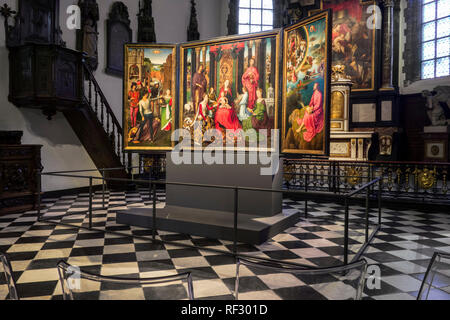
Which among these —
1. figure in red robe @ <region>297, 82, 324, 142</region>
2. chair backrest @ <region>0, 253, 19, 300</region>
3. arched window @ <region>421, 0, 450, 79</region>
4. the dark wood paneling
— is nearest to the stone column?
the dark wood paneling

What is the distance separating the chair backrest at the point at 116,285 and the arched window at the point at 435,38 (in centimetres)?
1475

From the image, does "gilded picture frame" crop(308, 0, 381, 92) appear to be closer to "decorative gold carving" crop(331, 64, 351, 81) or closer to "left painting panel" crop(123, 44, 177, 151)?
"decorative gold carving" crop(331, 64, 351, 81)

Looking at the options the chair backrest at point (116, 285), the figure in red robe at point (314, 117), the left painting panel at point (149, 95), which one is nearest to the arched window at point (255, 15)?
the left painting panel at point (149, 95)

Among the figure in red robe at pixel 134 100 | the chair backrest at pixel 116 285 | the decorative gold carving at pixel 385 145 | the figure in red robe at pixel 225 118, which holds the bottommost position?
the chair backrest at pixel 116 285

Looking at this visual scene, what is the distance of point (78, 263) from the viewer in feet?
12.4

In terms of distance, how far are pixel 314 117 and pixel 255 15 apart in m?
13.2

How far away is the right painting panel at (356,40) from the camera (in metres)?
13.8

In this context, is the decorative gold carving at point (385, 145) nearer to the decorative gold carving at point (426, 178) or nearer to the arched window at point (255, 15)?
the decorative gold carving at point (426, 178)

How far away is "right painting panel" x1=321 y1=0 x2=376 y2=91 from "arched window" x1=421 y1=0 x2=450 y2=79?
1.96m

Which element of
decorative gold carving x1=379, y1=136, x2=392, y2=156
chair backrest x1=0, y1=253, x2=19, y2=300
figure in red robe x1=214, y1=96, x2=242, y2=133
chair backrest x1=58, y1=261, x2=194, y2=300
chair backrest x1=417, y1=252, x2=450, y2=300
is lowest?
chair backrest x1=417, y1=252, x2=450, y2=300

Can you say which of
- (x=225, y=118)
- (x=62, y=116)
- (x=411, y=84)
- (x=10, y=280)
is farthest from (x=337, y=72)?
(x=10, y=280)

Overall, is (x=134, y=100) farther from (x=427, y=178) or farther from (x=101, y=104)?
(x=427, y=178)

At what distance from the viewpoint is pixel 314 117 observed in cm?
448

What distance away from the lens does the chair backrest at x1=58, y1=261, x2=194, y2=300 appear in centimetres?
115
